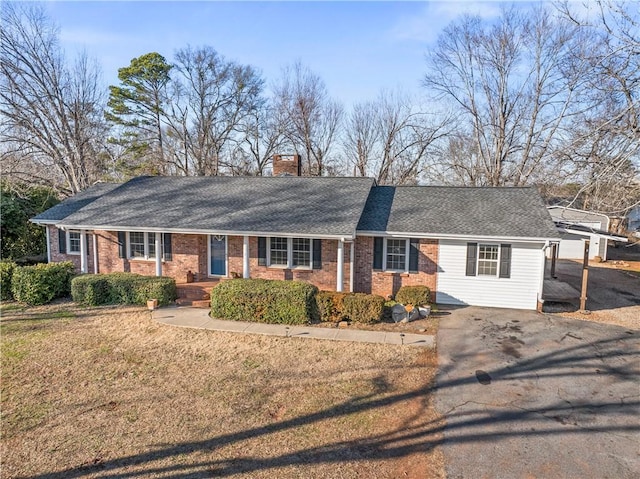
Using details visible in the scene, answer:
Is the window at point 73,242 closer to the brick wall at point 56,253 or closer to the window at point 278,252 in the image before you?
the brick wall at point 56,253

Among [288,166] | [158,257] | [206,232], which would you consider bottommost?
[158,257]

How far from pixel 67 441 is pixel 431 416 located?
5775mm

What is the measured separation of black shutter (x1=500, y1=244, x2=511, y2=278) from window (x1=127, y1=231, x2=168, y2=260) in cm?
1247

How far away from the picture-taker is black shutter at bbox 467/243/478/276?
508 inches

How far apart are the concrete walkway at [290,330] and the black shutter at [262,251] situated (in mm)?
3209

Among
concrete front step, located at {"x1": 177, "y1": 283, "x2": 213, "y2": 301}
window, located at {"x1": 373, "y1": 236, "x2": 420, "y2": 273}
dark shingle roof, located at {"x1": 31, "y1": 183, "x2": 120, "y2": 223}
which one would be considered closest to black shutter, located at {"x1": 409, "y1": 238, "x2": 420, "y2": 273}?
window, located at {"x1": 373, "y1": 236, "x2": 420, "y2": 273}

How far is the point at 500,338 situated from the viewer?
400 inches

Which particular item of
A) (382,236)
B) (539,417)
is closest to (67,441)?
(539,417)

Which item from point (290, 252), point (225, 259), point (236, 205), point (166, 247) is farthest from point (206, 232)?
point (290, 252)

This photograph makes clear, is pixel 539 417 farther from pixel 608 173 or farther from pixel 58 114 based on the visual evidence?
pixel 58 114

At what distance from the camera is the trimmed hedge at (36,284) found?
42.6 feet

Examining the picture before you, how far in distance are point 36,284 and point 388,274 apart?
11724 mm

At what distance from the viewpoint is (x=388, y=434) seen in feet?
20.1

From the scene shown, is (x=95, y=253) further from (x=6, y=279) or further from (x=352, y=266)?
(x=352, y=266)
